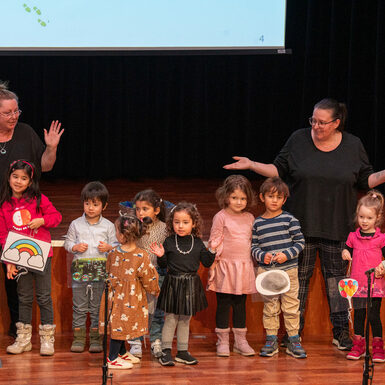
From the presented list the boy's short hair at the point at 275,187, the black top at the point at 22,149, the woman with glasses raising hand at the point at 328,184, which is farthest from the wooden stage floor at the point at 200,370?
the black top at the point at 22,149

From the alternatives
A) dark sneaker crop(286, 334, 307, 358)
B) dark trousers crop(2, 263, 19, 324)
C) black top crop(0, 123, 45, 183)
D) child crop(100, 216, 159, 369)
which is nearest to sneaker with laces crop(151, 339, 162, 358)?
child crop(100, 216, 159, 369)

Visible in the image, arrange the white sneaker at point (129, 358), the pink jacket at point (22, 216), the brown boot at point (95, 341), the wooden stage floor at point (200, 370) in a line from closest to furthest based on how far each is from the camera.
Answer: the wooden stage floor at point (200, 370) → the white sneaker at point (129, 358) → the pink jacket at point (22, 216) → the brown boot at point (95, 341)

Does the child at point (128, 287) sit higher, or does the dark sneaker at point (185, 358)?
the child at point (128, 287)

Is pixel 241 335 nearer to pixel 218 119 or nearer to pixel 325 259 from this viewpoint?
pixel 325 259

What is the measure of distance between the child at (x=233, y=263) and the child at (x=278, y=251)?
0.26ft

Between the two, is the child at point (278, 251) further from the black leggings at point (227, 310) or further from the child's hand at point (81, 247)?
the child's hand at point (81, 247)

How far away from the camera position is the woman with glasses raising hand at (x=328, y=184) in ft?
15.9

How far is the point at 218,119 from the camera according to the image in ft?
30.0

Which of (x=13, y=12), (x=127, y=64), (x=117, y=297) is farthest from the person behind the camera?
(x=127, y=64)

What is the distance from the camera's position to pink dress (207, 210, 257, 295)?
15.5 ft

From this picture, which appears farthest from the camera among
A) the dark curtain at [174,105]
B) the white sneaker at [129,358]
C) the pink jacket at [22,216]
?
the dark curtain at [174,105]

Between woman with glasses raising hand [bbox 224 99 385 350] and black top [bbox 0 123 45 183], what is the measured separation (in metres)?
1.22

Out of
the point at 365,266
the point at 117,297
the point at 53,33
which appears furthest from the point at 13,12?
the point at 365,266

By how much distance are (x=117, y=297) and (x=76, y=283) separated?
427 mm
